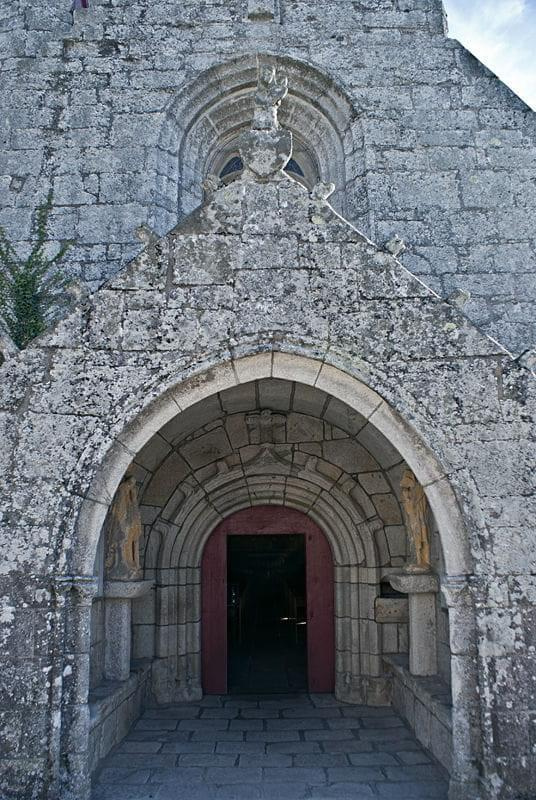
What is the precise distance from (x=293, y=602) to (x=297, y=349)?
6874 millimetres

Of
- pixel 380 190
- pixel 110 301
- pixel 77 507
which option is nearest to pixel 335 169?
pixel 380 190

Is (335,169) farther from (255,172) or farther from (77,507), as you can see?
(77,507)

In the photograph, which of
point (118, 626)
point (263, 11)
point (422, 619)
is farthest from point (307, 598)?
point (263, 11)

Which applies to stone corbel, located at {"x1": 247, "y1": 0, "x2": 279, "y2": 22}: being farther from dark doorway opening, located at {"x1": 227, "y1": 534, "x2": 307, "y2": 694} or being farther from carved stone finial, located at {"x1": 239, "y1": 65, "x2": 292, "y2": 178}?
dark doorway opening, located at {"x1": 227, "y1": 534, "x2": 307, "y2": 694}

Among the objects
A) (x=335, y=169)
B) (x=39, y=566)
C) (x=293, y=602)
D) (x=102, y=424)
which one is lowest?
(x=293, y=602)

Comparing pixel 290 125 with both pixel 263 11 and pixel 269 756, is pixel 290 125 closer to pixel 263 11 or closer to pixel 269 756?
pixel 263 11

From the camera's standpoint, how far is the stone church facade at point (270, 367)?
321 centimetres

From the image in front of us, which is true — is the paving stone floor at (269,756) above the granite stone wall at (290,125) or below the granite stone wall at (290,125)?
below

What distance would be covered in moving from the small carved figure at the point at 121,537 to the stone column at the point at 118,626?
0.08m

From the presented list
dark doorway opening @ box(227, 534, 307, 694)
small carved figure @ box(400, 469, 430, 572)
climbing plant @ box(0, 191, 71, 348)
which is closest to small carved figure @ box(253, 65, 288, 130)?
climbing plant @ box(0, 191, 71, 348)

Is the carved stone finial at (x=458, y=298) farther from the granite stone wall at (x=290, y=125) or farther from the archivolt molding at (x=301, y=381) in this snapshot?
the granite stone wall at (x=290, y=125)

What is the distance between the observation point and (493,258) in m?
5.26

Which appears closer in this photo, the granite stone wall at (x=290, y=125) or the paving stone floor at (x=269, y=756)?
the paving stone floor at (x=269, y=756)

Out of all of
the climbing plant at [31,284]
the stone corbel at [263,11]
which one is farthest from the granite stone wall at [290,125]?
the climbing plant at [31,284]
